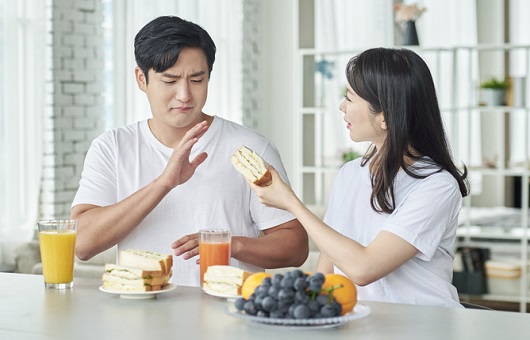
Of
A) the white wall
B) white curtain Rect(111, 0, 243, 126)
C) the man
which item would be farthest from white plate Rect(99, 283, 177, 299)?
the white wall

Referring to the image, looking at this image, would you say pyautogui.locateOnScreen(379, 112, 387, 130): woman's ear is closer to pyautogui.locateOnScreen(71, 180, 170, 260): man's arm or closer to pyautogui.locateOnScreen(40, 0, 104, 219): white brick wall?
pyautogui.locateOnScreen(71, 180, 170, 260): man's arm

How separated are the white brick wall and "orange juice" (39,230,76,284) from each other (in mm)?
3339

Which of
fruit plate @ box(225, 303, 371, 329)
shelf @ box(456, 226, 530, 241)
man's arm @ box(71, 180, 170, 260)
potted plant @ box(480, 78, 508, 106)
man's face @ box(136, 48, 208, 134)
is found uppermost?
potted plant @ box(480, 78, 508, 106)

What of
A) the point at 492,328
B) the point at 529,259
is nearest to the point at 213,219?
the point at 492,328

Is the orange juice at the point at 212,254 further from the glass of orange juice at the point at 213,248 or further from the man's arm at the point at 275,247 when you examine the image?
the man's arm at the point at 275,247

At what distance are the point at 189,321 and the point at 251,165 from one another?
47 centimetres

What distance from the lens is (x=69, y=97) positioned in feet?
17.9

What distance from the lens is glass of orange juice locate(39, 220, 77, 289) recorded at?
2082 millimetres

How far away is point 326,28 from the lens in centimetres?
834

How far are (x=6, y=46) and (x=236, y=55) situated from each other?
123 inches

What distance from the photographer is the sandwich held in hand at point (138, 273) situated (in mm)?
1962

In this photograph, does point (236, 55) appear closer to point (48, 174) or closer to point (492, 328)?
point (48, 174)

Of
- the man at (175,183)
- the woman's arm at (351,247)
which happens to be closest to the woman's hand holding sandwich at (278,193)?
the woman's arm at (351,247)

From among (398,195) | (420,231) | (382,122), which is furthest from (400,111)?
(420,231)
